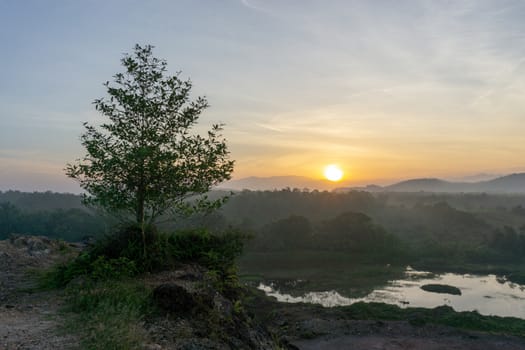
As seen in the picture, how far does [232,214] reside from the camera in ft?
362

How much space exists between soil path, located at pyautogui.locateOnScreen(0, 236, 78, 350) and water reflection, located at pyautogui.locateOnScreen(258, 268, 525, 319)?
2529 cm

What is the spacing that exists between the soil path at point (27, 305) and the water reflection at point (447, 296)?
25286 millimetres

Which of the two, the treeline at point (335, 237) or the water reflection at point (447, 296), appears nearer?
the water reflection at point (447, 296)

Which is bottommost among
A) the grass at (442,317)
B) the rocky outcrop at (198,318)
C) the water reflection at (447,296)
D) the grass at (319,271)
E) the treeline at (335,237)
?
the water reflection at (447,296)

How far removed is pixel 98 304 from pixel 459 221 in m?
88.3

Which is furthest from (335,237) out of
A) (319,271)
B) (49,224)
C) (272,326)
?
(49,224)

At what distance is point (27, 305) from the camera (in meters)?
9.49

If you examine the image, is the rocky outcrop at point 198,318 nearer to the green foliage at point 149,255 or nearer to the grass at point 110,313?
the grass at point 110,313

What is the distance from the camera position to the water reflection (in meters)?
35.0

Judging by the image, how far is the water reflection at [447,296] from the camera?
35.0m

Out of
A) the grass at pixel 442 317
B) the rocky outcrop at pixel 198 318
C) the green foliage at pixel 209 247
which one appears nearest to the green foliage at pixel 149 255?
the green foliage at pixel 209 247

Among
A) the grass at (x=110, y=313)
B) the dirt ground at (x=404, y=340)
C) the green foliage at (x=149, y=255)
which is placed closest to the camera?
the grass at (x=110, y=313)

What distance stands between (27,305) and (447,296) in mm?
39175

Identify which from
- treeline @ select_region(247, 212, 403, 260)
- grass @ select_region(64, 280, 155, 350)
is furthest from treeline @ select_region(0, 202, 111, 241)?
grass @ select_region(64, 280, 155, 350)
